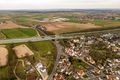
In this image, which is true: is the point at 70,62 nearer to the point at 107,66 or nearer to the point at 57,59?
the point at 57,59

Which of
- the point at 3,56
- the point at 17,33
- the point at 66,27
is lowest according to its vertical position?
the point at 66,27

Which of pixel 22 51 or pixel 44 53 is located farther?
pixel 44 53

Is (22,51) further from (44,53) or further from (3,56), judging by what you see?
(44,53)

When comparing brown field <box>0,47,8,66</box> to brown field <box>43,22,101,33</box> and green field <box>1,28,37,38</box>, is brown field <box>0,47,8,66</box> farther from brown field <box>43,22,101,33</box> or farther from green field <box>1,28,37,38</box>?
brown field <box>43,22,101,33</box>

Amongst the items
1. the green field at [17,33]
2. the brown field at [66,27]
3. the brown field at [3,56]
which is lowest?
the brown field at [66,27]

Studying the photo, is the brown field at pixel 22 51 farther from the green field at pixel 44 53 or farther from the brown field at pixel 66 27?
the brown field at pixel 66 27

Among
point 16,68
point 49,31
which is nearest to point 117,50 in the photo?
point 16,68

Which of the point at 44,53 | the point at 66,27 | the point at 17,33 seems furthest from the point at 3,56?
the point at 66,27

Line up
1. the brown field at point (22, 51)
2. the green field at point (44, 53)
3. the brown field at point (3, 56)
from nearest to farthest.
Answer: the brown field at point (3, 56), the green field at point (44, 53), the brown field at point (22, 51)

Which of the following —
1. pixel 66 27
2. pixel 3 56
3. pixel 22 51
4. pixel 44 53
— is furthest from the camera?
pixel 66 27

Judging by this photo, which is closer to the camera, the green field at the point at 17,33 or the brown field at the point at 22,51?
the brown field at the point at 22,51

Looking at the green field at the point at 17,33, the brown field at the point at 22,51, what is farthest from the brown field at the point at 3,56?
the green field at the point at 17,33
